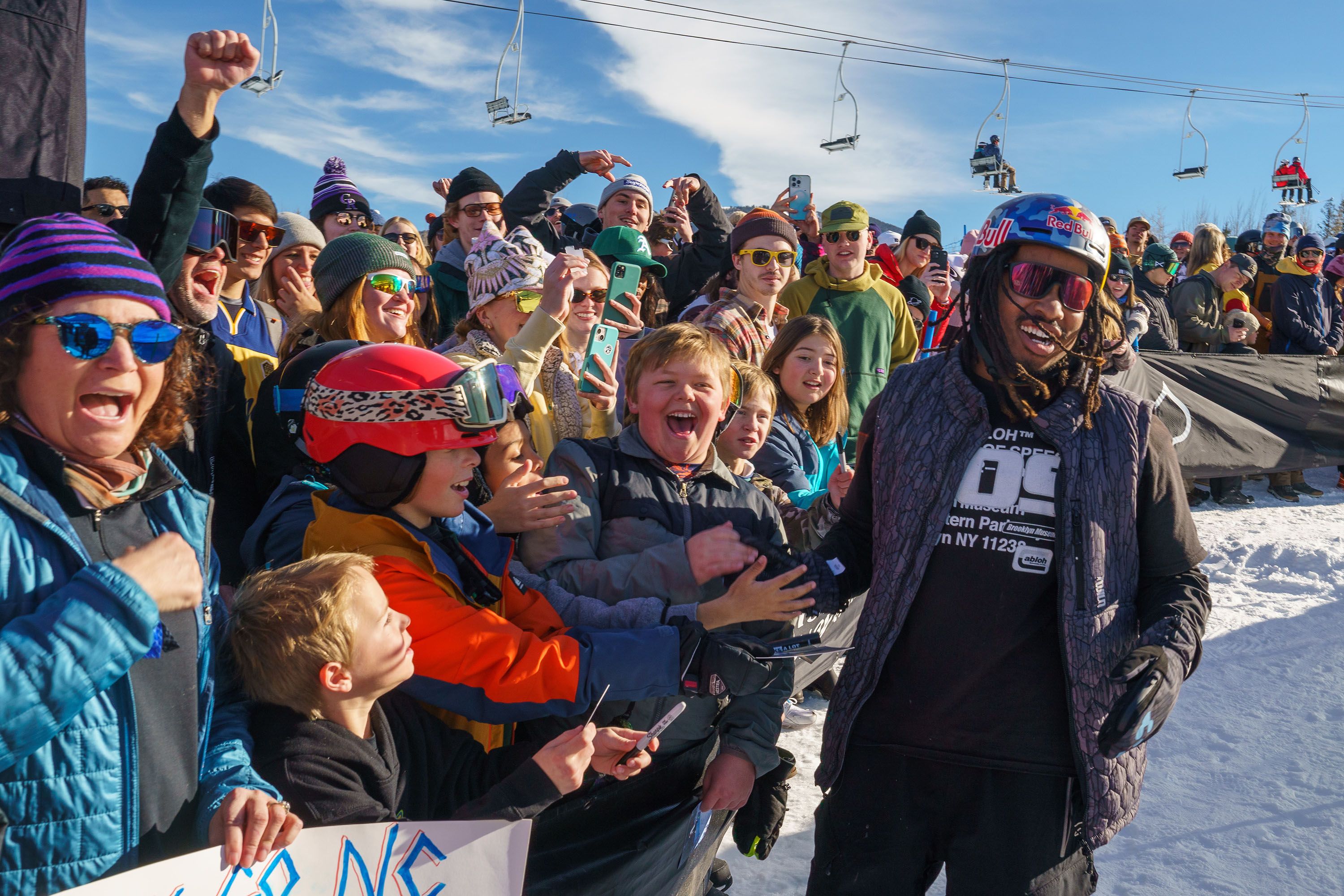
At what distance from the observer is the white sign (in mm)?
1511

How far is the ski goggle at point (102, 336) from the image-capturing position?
1565 millimetres

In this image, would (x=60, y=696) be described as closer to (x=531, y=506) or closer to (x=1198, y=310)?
(x=531, y=506)

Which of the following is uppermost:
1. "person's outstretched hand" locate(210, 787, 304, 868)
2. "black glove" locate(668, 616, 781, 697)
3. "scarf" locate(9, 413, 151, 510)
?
"scarf" locate(9, 413, 151, 510)

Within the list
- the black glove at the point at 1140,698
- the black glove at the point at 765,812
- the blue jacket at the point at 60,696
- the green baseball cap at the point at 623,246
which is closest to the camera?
the blue jacket at the point at 60,696

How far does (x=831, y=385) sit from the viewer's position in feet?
14.2

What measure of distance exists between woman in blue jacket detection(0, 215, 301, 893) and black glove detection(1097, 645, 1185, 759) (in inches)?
64.9

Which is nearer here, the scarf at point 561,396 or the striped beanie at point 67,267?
the striped beanie at point 67,267

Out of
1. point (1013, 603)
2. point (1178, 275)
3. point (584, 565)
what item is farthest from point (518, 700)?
point (1178, 275)

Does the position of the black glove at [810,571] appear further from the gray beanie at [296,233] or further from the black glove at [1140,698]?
the gray beanie at [296,233]

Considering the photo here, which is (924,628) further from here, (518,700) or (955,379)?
(518,700)

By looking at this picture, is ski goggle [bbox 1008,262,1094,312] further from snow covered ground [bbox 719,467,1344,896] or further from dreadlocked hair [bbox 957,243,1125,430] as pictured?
snow covered ground [bbox 719,467,1344,896]

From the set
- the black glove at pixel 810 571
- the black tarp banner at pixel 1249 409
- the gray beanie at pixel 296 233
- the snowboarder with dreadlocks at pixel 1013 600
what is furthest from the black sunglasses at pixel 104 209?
the black tarp banner at pixel 1249 409

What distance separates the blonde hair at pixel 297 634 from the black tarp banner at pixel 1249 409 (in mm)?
8171


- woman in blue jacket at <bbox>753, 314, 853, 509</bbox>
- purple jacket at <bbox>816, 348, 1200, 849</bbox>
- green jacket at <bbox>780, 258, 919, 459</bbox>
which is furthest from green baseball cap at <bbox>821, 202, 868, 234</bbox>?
purple jacket at <bbox>816, 348, 1200, 849</bbox>
